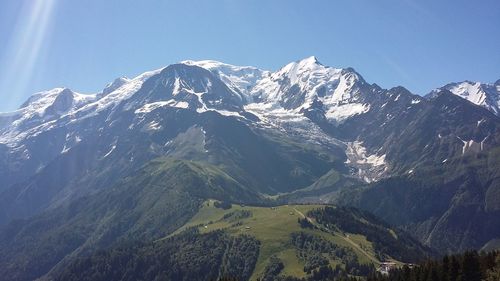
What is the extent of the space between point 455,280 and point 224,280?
226 feet

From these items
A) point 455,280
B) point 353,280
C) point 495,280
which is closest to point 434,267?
point 455,280

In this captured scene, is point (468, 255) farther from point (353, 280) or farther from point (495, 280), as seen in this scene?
point (353, 280)

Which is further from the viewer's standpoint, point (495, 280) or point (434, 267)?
point (434, 267)

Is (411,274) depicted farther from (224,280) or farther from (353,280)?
(224,280)

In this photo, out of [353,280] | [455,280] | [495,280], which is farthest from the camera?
[353,280]

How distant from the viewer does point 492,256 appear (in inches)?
5901

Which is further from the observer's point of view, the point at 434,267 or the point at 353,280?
the point at 353,280

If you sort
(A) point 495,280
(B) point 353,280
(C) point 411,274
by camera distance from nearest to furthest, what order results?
1. (A) point 495,280
2. (C) point 411,274
3. (B) point 353,280

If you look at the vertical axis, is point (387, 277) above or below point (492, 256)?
below

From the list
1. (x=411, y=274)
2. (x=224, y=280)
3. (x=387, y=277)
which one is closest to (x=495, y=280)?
(x=411, y=274)

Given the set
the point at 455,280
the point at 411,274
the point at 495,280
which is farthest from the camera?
the point at 411,274

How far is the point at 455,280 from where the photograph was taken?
14475 cm

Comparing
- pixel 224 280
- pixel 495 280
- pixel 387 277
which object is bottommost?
pixel 224 280

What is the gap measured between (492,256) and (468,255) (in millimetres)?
7712
